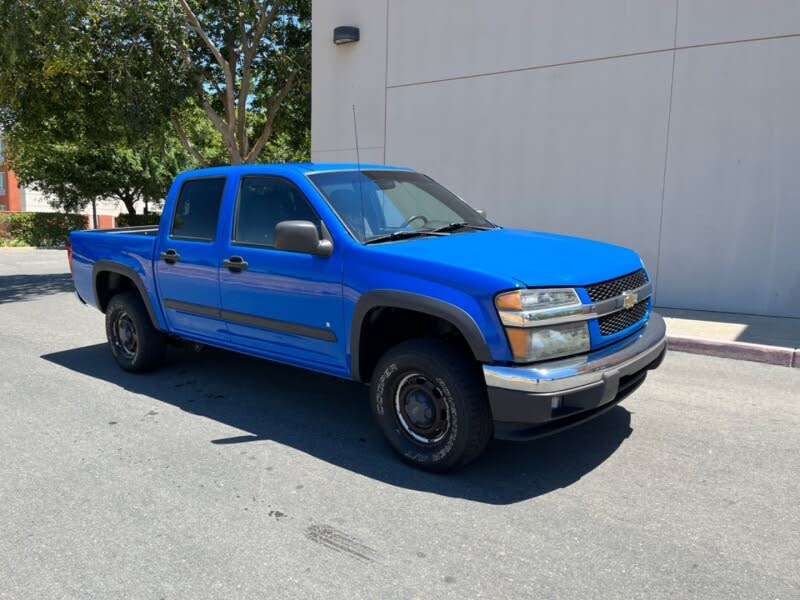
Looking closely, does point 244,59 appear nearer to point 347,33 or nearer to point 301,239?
point 347,33

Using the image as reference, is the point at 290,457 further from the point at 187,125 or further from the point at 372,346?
the point at 187,125

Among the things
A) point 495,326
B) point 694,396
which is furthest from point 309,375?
point 694,396

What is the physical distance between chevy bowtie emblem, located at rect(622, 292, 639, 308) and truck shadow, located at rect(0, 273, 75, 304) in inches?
423

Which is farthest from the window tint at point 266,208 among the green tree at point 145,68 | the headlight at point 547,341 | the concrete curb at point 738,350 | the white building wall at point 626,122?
the green tree at point 145,68

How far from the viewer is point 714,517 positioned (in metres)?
3.34

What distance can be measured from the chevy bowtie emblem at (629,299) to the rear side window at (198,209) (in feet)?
10.1

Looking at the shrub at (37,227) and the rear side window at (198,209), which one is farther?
the shrub at (37,227)

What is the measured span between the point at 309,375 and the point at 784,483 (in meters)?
3.84

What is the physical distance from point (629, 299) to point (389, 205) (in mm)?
1800

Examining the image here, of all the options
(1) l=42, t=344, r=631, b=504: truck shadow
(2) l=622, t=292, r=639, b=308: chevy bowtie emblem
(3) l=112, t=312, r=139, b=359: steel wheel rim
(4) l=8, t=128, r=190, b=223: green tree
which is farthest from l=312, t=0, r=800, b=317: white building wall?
(4) l=8, t=128, r=190, b=223: green tree

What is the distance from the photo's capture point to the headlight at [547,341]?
3.43 m

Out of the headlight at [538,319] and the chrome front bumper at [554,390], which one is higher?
the headlight at [538,319]

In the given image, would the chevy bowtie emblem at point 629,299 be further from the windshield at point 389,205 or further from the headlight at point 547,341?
the windshield at point 389,205

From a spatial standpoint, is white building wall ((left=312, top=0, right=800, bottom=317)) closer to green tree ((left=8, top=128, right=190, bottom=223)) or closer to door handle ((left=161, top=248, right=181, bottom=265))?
door handle ((left=161, top=248, right=181, bottom=265))
